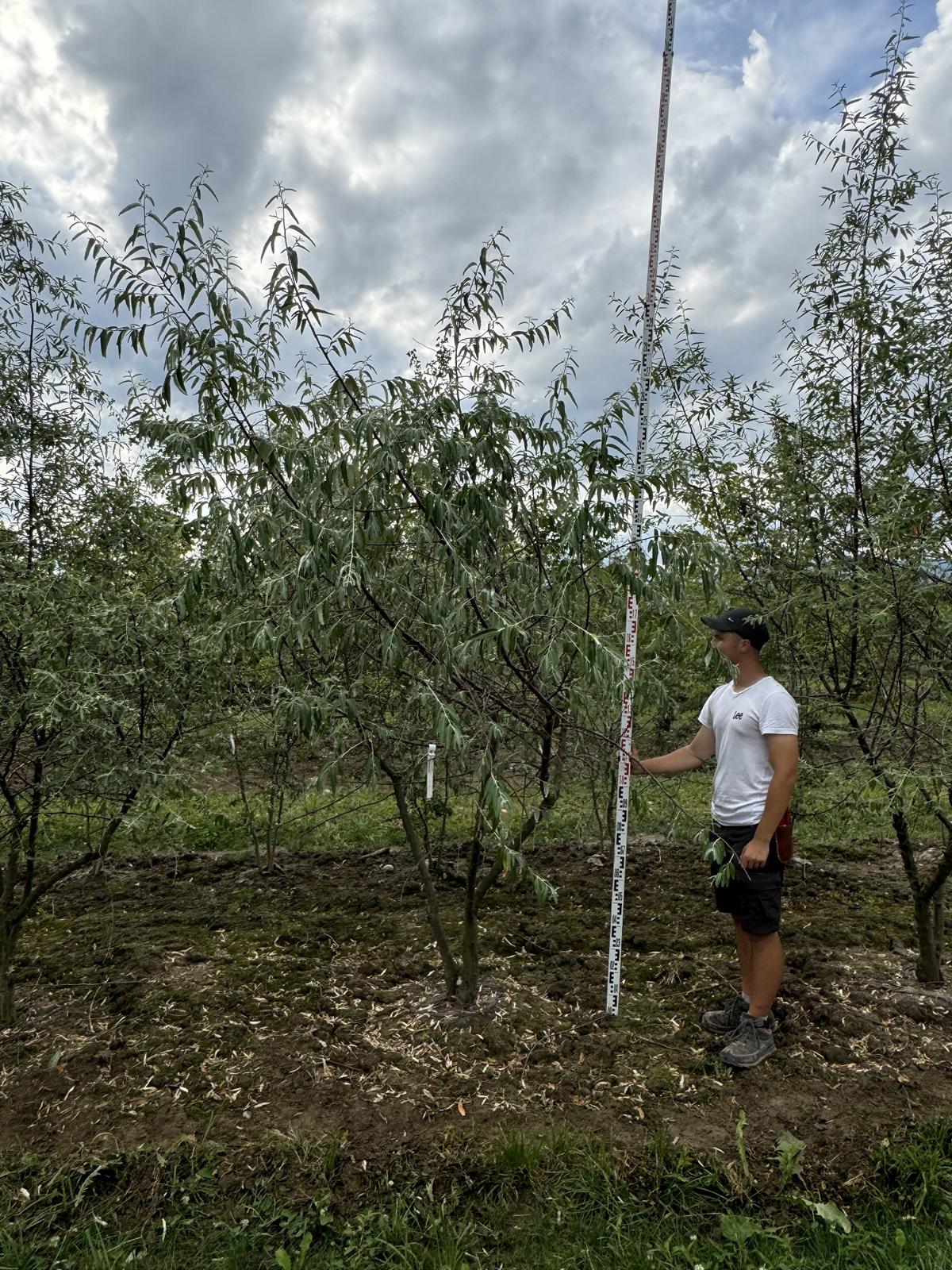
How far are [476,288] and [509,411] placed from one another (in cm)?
60

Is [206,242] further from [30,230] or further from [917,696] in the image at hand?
[917,696]

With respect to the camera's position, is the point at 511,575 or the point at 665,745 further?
the point at 665,745

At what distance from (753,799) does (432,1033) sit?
5.23 ft

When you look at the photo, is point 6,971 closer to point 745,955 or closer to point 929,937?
point 745,955

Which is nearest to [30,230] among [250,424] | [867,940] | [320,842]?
[250,424]

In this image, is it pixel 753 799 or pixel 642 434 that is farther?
pixel 642 434

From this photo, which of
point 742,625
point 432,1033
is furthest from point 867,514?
point 432,1033

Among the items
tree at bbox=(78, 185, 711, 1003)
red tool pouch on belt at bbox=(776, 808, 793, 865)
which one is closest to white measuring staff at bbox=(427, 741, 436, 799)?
tree at bbox=(78, 185, 711, 1003)

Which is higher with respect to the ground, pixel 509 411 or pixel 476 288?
pixel 476 288

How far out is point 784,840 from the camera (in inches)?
108

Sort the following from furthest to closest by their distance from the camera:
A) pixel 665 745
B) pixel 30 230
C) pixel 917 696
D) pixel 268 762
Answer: pixel 665 745 < pixel 268 762 < pixel 30 230 < pixel 917 696

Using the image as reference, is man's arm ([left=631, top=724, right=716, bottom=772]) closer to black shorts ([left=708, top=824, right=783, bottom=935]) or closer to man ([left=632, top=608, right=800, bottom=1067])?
man ([left=632, top=608, right=800, bottom=1067])

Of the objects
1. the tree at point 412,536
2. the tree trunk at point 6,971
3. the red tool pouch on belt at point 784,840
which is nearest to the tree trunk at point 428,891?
the tree at point 412,536

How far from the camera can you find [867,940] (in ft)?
12.2
